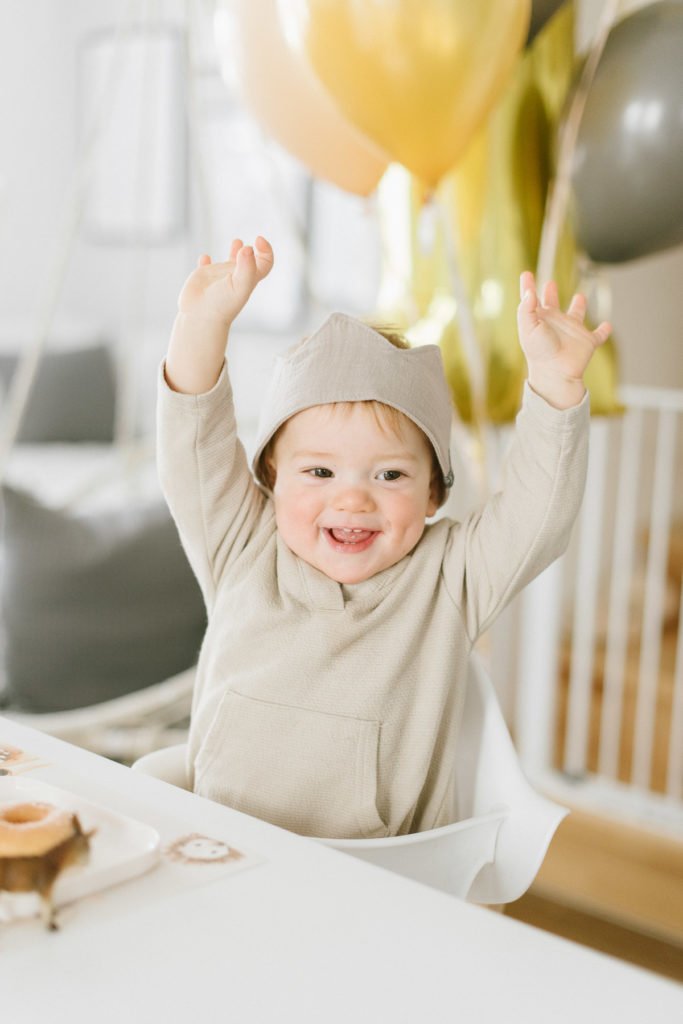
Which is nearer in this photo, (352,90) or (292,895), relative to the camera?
(292,895)

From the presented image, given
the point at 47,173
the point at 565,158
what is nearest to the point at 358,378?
the point at 565,158

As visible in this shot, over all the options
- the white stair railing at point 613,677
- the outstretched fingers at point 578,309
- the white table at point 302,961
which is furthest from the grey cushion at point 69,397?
the white table at point 302,961

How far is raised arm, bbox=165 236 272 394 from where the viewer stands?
93 cm

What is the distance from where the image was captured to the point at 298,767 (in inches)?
39.3

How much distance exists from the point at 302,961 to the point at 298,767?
425 mm

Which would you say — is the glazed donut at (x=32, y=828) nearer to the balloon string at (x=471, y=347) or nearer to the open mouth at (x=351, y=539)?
the open mouth at (x=351, y=539)

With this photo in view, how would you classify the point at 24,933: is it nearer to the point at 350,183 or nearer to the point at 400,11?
the point at 400,11

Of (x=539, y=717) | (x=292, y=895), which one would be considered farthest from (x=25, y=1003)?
(x=539, y=717)

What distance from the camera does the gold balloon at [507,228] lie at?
6.66 feet

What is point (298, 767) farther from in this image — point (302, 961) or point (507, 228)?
point (507, 228)

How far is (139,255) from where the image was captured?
4879 millimetres

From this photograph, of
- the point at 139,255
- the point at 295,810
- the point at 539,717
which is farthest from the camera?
the point at 139,255

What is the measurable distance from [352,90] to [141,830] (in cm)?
114

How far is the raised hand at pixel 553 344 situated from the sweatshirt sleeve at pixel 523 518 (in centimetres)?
1
